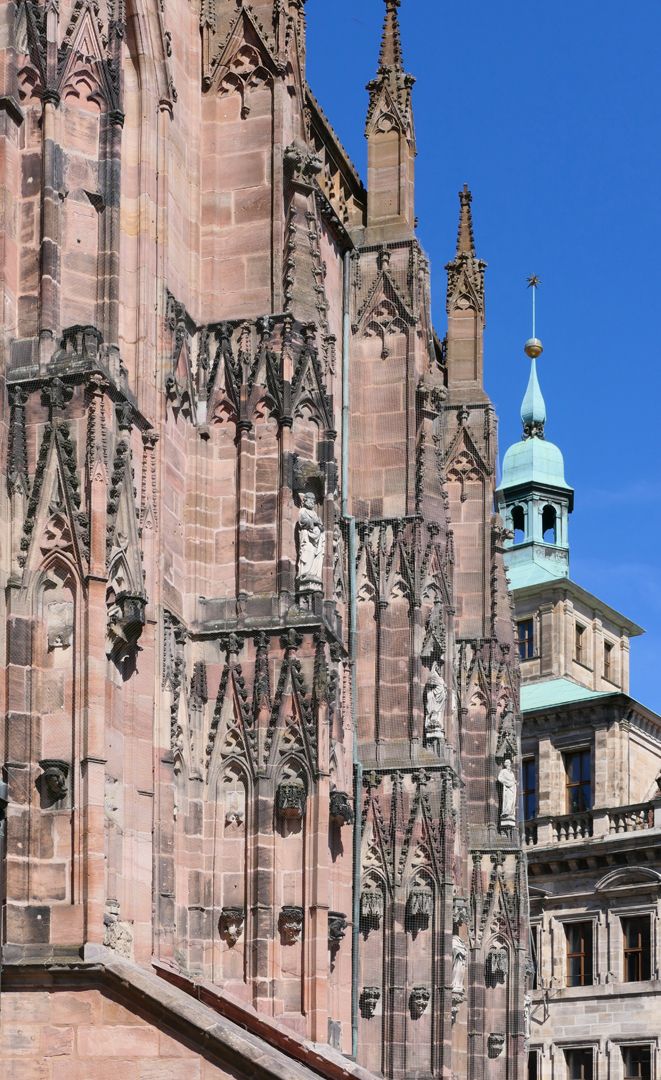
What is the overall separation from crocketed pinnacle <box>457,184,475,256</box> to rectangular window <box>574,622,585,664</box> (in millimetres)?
25353

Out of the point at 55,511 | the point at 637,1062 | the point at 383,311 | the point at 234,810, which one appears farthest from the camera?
the point at 637,1062

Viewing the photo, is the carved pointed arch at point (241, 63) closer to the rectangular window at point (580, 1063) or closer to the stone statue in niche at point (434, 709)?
the stone statue in niche at point (434, 709)

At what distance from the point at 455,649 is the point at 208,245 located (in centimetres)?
1064

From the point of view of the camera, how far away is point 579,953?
5491cm

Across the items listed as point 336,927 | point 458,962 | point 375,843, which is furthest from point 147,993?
point 458,962

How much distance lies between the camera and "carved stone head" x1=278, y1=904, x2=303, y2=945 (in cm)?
2417

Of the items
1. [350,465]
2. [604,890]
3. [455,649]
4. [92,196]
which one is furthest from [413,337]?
[604,890]

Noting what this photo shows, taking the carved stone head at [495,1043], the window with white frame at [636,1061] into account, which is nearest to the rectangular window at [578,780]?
the window with white frame at [636,1061]

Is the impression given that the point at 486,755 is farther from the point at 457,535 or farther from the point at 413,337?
the point at 413,337

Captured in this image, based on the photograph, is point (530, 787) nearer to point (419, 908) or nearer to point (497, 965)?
point (497, 965)

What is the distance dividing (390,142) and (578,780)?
87.9 ft

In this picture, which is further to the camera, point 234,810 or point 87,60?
point 234,810

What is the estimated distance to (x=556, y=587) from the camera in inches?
2517

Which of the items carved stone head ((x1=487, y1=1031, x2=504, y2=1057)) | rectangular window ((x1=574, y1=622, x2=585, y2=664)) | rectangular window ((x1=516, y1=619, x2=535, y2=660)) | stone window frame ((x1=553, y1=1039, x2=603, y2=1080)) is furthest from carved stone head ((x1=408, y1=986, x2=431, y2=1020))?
rectangular window ((x1=574, y1=622, x2=585, y2=664))
